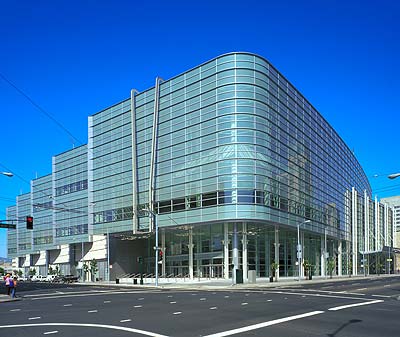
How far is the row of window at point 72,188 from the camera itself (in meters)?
93.0

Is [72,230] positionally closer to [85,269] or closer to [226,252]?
[85,269]

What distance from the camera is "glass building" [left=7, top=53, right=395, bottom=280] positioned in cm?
6419

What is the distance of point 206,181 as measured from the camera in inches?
2584

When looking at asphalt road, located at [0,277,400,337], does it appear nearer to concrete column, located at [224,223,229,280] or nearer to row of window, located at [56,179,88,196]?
concrete column, located at [224,223,229,280]

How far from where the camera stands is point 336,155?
341 ft

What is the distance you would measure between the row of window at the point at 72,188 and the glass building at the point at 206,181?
21 centimetres

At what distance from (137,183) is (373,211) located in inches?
3843

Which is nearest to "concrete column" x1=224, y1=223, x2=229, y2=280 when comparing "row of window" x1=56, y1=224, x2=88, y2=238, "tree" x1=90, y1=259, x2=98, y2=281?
"tree" x1=90, y1=259, x2=98, y2=281

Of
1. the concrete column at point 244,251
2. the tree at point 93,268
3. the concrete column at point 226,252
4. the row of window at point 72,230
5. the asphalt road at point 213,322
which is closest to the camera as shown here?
the asphalt road at point 213,322

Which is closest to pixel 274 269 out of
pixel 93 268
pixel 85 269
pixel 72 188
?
pixel 93 268

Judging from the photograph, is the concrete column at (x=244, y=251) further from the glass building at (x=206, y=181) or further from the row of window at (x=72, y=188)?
the row of window at (x=72, y=188)

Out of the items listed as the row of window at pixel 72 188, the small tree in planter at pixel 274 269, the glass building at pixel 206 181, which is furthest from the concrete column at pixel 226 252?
the row of window at pixel 72 188

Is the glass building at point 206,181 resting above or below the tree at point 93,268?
above

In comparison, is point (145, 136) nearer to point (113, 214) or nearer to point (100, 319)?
point (113, 214)
